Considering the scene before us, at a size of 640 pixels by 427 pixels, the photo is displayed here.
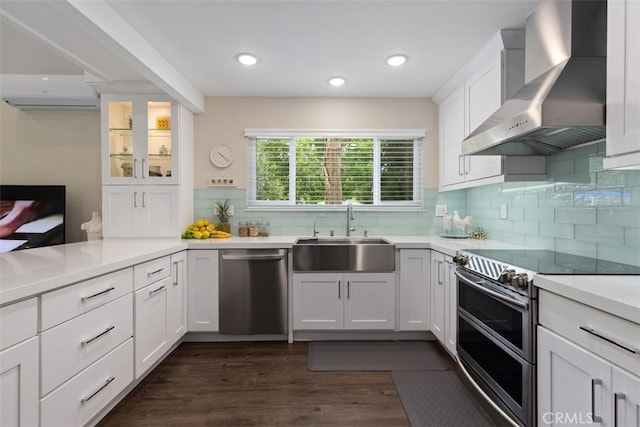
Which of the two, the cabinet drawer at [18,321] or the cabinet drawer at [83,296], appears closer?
the cabinet drawer at [18,321]

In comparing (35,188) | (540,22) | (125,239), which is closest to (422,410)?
(540,22)

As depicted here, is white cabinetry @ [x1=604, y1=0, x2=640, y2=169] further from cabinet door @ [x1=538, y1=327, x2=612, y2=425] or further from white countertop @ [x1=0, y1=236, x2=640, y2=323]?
cabinet door @ [x1=538, y1=327, x2=612, y2=425]

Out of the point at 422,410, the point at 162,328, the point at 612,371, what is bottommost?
the point at 422,410

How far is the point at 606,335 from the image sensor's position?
1057 mm

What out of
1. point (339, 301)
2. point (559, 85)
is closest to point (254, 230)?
point (339, 301)

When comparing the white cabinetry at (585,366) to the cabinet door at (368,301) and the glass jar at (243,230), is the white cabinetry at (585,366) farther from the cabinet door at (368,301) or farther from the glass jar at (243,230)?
the glass jar at (243,230)

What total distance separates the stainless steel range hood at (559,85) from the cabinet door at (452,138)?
2.77ft

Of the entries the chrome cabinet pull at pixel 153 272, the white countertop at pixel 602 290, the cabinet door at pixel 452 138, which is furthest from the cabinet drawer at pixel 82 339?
the cabinet door at pixel 452 138

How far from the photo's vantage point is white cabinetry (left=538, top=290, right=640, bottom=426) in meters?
0.99

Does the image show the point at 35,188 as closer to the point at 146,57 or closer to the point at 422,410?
the point at 146,57

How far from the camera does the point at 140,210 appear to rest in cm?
309

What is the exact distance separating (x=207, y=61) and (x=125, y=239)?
5.86 ft

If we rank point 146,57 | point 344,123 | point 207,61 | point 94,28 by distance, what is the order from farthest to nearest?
point 344,123 → point 207,61 → point 146,57 → point 94,28

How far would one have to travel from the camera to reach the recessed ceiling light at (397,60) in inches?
99.4
